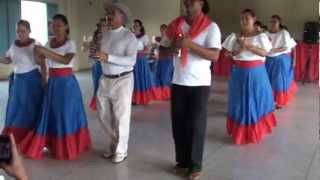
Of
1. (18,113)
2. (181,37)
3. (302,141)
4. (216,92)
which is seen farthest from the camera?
(216,92)

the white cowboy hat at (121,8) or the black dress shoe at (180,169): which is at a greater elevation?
the white cowboy hat at (121,8)

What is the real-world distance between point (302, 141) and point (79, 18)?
8.95 metres

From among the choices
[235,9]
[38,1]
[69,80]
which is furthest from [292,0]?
[69,80]

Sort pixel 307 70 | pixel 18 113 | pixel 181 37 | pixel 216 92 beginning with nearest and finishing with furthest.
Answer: pixel 181 37, pixel 18 113, pixel 216 92, pixel 307 70

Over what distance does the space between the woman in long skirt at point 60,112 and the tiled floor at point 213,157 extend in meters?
0.13

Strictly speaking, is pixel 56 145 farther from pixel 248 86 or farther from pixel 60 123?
pixel 248 86

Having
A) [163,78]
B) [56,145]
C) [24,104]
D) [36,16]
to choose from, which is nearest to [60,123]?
[56,145]

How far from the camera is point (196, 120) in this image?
3494 millimetres

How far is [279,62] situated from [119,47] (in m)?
3.65

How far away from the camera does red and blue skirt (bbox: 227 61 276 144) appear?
462 centimetres

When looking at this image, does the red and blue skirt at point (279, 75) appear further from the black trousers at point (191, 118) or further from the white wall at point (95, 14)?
the white wall at point (95, 14)

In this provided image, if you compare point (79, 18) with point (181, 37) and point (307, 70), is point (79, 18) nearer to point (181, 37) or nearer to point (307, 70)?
point (307, 70)

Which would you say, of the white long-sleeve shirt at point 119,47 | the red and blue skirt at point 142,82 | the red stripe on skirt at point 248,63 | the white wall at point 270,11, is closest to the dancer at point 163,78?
the red and blue skirt at point 142,82

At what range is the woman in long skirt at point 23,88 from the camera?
4.16m
